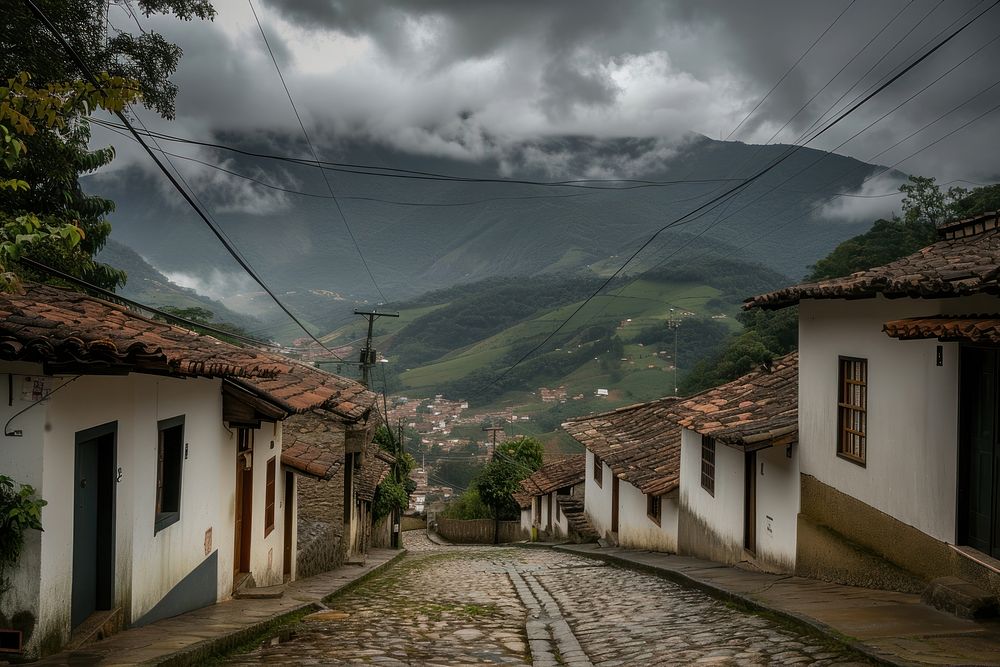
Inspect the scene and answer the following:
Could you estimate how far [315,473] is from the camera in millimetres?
13812

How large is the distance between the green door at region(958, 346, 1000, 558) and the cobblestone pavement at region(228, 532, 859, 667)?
1915 mm

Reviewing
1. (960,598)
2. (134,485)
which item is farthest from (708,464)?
(134,485)

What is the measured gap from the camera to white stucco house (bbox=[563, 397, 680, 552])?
19266 millimetres

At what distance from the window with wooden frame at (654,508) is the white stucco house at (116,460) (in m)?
10.9

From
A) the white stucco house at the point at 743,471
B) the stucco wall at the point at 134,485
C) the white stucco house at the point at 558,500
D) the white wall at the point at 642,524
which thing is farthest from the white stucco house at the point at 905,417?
the white stucco house at the point at 558,500

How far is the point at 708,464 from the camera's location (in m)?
15.9

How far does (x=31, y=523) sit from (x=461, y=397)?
97.1 m

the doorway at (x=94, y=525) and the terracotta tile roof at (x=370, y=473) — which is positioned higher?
the doorway at (x=94, y=525)

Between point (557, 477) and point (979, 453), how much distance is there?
1055 inches

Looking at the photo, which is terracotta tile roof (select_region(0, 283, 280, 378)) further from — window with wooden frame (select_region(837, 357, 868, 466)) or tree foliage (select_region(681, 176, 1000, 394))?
tree foliage (select_region(681, 176, 1000, 394))

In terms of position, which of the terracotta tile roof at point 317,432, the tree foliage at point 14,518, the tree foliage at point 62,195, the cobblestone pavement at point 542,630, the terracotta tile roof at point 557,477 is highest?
the tree foliage at point 62,195

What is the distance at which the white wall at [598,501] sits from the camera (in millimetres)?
25609

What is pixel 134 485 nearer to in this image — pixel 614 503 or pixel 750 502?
pixel 750 502

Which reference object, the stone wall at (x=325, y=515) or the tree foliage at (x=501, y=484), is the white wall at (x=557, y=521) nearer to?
the tree foliage at (x=501, y=484)
